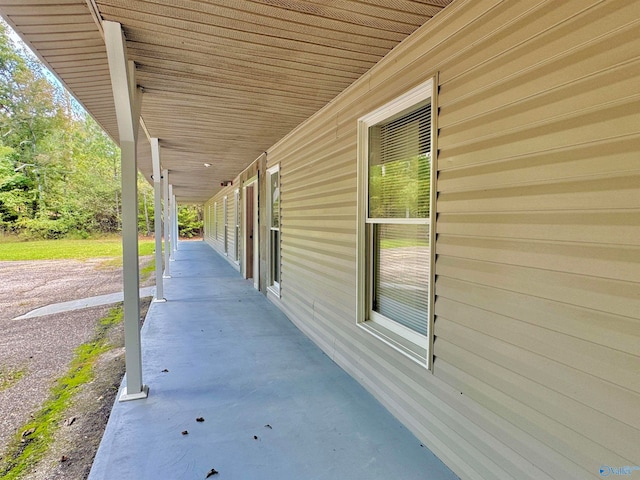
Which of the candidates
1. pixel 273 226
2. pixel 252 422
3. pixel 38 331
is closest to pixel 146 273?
pixel 38 331

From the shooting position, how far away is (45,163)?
77.3 ft

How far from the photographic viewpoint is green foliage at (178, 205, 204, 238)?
103 feet

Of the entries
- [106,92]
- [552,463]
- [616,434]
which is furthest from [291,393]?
[106,92]

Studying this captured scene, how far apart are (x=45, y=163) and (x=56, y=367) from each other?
26362mm

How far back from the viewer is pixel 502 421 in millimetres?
1575

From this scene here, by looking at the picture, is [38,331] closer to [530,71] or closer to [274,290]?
[274,290]

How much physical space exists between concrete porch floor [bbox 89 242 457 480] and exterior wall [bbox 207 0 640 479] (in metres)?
0.29

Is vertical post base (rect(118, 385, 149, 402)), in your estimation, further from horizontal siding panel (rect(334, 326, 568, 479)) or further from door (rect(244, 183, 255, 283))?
door (rect(244, 183, 255, 283))

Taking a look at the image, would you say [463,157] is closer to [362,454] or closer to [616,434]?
[616,434]

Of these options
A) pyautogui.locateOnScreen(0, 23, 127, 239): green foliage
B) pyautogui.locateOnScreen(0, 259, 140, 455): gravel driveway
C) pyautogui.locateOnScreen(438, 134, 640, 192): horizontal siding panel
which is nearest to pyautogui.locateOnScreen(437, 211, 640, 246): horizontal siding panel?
pyautogui.locateOnScreen(438, 134, 640, 192): horizontal siding panel

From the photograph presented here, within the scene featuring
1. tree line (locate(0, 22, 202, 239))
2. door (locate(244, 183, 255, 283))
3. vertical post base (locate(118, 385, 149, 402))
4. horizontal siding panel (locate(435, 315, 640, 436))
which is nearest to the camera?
horizontal siding panel (locate(435, 315, 640, 436))

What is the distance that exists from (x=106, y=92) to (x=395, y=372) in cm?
Answer: 358

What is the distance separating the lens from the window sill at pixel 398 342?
2.17 meters

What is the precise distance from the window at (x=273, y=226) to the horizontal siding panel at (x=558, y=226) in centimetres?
411
